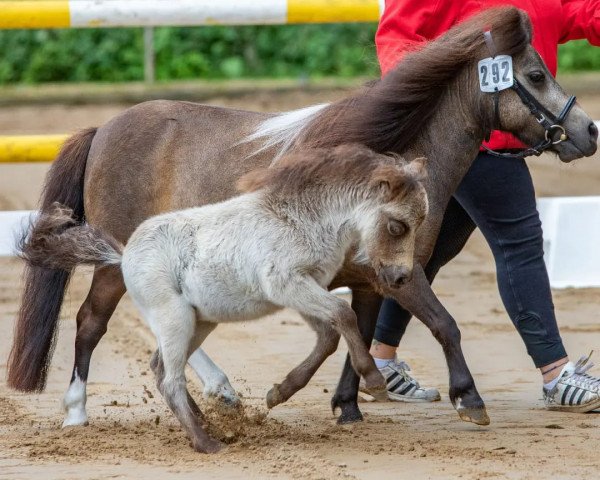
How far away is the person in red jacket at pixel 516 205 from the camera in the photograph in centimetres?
501

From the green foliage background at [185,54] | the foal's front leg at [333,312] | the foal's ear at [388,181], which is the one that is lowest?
the green foliage background at [185,54]

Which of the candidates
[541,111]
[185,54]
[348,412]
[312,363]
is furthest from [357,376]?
[185,54]

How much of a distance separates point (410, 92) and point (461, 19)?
0.54 meters

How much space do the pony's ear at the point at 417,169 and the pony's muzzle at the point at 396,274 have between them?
33 centimetres

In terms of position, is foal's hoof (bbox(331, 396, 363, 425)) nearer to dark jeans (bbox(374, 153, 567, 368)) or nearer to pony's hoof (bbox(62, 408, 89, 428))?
dark jeans (bbox(374, 153, 567, 368))

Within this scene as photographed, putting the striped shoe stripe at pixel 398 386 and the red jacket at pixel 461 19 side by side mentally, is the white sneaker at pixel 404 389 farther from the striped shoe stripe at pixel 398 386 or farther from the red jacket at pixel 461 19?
the red jacket at pixel 461 19

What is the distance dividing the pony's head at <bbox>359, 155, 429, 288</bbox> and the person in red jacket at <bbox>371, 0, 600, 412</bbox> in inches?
32.0

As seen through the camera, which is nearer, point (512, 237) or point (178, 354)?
point (178, 354)

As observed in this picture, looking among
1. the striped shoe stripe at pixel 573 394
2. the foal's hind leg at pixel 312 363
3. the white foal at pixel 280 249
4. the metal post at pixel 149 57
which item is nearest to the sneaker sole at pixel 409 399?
the striped shoe stripe at pixel 573 394

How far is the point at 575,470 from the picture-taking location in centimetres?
412

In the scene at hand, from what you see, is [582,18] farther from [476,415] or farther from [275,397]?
[275,397]

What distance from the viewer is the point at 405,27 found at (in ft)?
16.5

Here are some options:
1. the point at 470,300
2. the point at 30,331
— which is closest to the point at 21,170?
the point at 470,300

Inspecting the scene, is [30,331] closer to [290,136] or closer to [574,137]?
[290,136]
